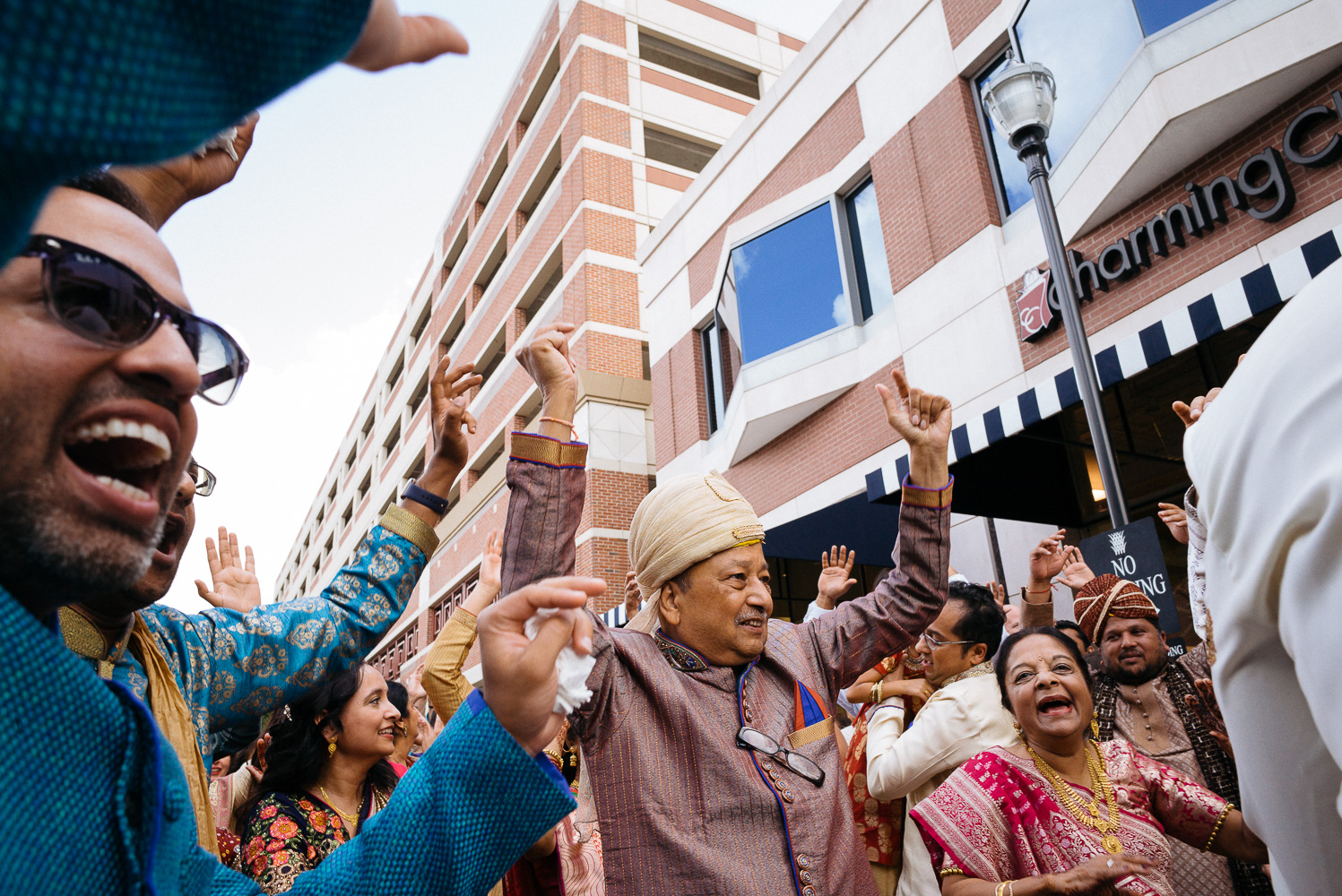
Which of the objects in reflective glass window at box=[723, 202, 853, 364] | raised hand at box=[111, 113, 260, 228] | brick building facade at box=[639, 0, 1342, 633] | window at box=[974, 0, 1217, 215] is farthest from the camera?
reflective glass window at box=[723, 202, 853, 364]

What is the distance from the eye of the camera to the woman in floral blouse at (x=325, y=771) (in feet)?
8.59

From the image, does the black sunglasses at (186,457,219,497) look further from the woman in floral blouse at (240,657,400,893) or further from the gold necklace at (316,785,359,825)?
the gold necklace at (316,785,359,825)

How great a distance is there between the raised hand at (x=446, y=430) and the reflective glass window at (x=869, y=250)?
27.5 ft

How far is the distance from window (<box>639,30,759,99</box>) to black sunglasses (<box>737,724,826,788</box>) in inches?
810

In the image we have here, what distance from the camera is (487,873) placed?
0.82 meters

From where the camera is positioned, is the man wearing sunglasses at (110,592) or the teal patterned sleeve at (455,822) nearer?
the man wearing sunglasses at (110,592)

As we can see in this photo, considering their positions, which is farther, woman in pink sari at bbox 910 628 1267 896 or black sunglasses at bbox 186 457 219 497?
woman in pink sari at bbox 910 628 1267 896

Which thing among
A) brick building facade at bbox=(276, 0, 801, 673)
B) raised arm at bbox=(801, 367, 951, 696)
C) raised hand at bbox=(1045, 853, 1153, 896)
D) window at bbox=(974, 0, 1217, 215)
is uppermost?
brick building facade at bbox=(276, 0, 801, 673)

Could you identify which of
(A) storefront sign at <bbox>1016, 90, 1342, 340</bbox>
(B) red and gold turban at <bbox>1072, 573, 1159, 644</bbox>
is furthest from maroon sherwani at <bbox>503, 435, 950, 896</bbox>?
(A) storefront sign at <bbox>1016, 90, 1342, 340</bbox>

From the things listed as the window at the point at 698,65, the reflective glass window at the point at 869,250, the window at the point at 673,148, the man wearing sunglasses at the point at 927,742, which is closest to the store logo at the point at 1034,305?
the reflective glass window at the point at 869,250

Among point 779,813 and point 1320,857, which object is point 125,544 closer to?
point 1320,857

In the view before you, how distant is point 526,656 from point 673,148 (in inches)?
801

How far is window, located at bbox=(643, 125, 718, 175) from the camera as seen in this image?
62.8 feet

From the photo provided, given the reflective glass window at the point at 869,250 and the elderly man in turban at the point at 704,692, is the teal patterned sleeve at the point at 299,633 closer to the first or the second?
the elderly man in turban at the point at 704,692
